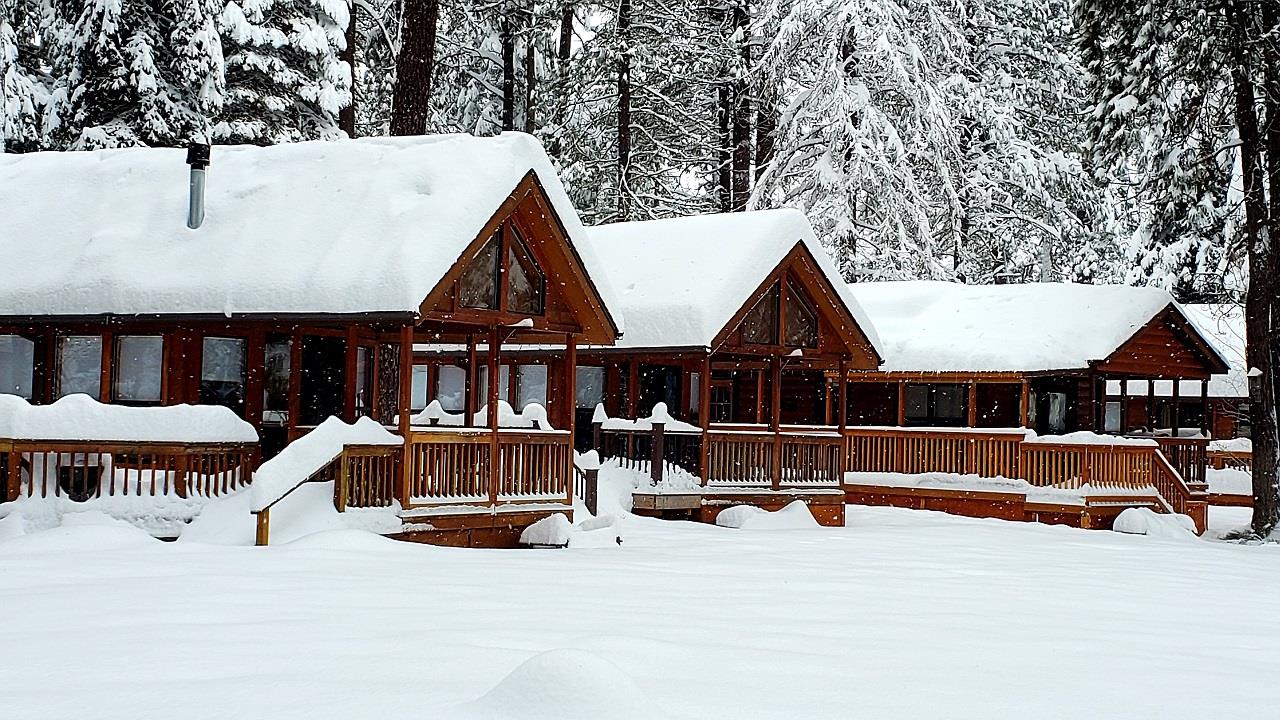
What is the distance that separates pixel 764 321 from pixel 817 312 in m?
1.32

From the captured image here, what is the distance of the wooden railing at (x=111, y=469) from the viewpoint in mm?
14656

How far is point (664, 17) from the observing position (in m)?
35.2

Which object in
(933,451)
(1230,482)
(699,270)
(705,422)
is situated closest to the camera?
(705,422)

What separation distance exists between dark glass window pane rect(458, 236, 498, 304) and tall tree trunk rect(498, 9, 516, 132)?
19326 millimetres

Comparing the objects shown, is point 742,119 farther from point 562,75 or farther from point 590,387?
point 590,387

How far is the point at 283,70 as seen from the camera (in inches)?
1222

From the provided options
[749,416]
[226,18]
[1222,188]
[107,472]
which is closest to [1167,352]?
[1222,188]

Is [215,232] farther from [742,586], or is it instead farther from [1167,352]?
[1167,352]

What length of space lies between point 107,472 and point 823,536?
9.60 metres

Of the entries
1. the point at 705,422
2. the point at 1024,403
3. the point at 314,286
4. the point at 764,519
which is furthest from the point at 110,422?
the point at 1024,403

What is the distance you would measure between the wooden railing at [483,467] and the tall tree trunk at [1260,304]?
1240 cm

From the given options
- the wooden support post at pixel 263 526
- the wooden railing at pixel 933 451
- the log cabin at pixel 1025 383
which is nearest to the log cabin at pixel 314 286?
the wooden support post at pixel 263 526

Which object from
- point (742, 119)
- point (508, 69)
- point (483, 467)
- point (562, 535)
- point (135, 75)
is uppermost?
point (508, 69)

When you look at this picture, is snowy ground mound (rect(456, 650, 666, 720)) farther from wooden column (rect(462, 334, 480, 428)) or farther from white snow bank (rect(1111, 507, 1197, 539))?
white snow bank (rect(1111, 507, 1197, 539))
